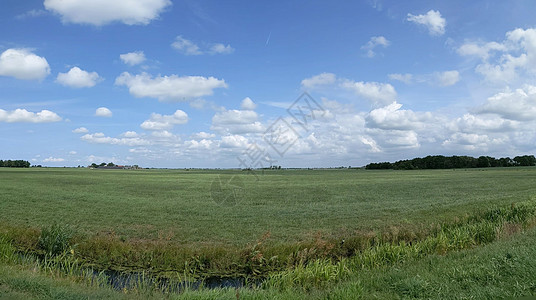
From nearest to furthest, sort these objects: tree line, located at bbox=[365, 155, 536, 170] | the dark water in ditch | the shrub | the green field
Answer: the green field < the dark water in ditch < the shrub < tree line, located at bbox=[365, 155, 536, 170]

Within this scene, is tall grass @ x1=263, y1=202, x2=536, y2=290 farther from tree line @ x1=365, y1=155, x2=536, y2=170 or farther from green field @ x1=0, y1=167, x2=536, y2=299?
tree line @ x1=365, y1=155, x2=536, y2=170

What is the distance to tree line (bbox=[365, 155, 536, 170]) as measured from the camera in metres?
151

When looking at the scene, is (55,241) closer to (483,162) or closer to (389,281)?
(389,281)

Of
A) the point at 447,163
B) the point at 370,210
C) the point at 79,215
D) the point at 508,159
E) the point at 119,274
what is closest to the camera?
the point at 119,274

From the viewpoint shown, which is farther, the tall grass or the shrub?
the shrub

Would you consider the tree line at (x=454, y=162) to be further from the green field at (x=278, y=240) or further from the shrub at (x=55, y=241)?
the shrub at (x=55, y=241)

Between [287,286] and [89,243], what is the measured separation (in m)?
11.0

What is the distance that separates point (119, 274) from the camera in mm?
14328

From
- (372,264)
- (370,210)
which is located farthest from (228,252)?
(370,210)

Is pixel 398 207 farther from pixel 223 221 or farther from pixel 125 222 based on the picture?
pixel 125 222

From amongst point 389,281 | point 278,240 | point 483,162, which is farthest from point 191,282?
point 483,162

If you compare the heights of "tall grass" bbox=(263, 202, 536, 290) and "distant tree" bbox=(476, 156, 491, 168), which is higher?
"distant tree" bbox=(476, 156, 491, 168)

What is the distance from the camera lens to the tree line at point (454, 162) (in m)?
151

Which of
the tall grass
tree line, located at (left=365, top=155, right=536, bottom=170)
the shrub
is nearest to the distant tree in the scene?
tree line, located at (left=365, top=155, right=536, bottom=170)
